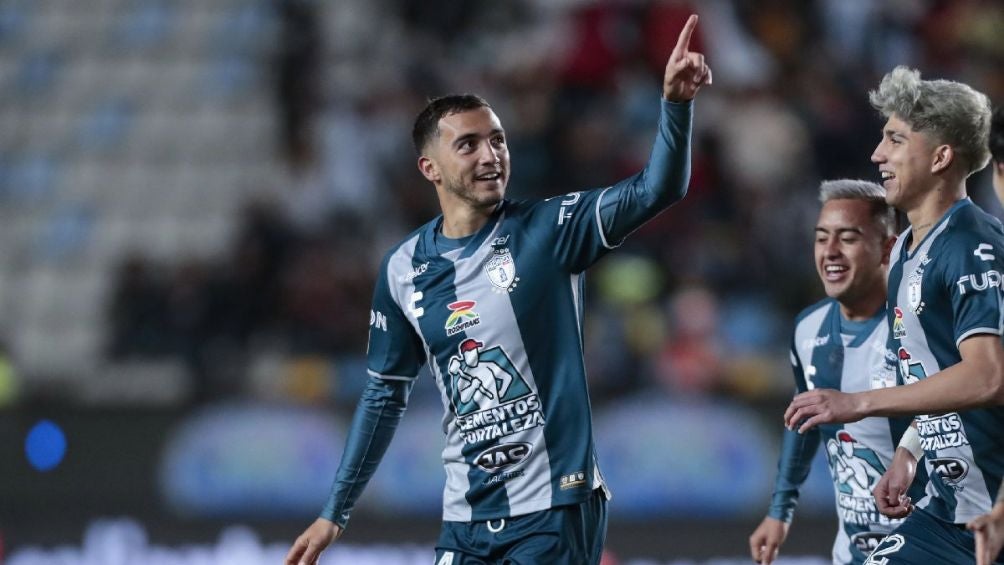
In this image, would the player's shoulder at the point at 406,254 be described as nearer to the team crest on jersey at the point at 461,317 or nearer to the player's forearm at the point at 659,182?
the team crest on jersey at the point at 461,317

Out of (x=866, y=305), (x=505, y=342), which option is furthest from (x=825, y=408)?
(x=866, y=305)

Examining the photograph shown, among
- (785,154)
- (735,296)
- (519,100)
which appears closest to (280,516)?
(735,296)

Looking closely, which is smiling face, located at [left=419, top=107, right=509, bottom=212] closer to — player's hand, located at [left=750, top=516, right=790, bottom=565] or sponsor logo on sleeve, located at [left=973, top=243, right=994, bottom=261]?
sponsor logo on sleeve, located at [left=973, top=243, right=994, bottom=261]

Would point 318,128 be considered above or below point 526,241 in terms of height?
above

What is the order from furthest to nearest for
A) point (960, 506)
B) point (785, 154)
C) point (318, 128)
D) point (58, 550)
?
1. point (318, 128)
2. point (785, 154)
3. point (58, 550)
4. point (960, 506)

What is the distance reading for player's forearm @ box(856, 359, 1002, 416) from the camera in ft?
13.2

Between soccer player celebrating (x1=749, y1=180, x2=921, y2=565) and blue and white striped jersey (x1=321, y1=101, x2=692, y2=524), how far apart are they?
47.2 inches

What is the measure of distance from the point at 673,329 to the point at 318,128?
171 inches

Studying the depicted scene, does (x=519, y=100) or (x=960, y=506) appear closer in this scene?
(x=960, y=506)

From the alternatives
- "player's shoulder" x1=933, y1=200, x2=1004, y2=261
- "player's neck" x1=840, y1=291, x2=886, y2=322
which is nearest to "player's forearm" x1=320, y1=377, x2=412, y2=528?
"player's neck" x1=840, y1=291, x2=886, y2=322

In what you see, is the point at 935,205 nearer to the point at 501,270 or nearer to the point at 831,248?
the point at 831,248

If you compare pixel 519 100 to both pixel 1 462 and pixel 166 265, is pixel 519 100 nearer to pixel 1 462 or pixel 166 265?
pixel 166 265

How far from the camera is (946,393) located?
13.3 feet

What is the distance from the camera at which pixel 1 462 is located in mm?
9328
